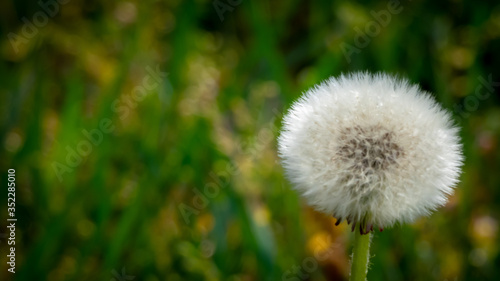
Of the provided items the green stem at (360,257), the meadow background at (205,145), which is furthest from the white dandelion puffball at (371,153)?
the meadow background at (205,145)

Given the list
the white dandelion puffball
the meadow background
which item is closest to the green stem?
the white dandelion puffball

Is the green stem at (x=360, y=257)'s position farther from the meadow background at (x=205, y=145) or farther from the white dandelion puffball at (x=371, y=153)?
the meadow background at (x=205, y=145)

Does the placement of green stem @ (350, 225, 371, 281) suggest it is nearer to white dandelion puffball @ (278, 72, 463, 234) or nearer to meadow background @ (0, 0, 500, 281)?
white dandelion puffball @ (278, 72, 463, 234)

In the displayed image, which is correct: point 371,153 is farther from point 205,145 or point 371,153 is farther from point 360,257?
point 205,145

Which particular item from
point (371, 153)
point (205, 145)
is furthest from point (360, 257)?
point (205, 145)

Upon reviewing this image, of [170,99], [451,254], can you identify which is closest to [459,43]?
[451,254]

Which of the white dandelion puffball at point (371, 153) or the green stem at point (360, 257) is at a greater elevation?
the white dandelion puffball at point (371, 153)
